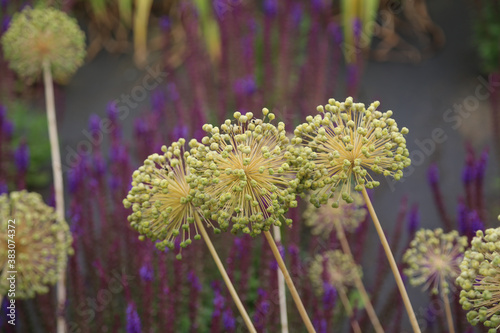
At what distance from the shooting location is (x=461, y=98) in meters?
3.90

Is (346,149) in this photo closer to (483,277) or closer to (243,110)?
(483,277)

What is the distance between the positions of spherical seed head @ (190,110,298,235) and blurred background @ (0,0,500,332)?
66 centimetres

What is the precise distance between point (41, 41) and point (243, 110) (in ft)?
3.51

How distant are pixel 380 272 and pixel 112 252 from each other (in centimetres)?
115

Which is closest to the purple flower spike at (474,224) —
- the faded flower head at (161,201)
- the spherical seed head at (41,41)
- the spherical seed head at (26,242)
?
the faded flower head at (161,201)

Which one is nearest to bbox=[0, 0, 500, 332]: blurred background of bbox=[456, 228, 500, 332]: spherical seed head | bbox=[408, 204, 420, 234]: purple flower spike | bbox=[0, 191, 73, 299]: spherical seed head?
bbox=[408, 204, 420, 234]: purple flower spike

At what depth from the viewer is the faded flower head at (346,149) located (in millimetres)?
1021

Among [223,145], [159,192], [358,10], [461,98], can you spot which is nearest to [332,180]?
[223,145]

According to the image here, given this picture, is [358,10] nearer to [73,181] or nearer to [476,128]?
[476,128]

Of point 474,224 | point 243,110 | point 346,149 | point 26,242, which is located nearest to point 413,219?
point 474,224

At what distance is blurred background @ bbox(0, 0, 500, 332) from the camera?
6.81 ft

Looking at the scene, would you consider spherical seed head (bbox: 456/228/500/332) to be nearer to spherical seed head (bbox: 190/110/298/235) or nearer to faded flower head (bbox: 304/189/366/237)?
spherical seed head (bbox: 190/110/298/235)

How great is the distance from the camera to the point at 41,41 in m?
2.64

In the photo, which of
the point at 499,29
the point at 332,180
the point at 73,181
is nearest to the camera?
the point at 332,180
